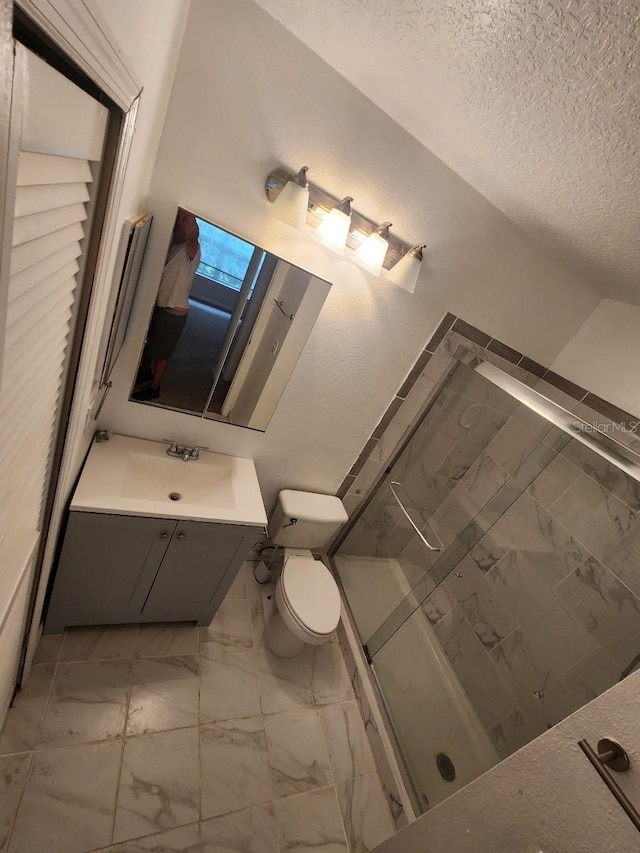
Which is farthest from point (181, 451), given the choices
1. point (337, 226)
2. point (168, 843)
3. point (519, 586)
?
point (519, 586)

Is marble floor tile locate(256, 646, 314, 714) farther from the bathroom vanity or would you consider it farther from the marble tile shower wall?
the marble tile shower wall

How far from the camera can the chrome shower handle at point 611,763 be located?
57 cm

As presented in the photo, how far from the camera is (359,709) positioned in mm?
1838

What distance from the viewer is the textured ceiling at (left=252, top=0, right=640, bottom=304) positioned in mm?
727

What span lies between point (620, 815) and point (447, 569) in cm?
149

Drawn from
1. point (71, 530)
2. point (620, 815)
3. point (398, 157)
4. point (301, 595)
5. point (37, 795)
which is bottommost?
point (37, 795)

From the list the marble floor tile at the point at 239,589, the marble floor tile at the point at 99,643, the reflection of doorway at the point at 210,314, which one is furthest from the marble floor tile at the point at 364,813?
the reflection of doorway at the point at 210,314

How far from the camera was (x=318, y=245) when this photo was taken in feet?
4.63

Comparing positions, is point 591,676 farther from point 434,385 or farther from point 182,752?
point 182,752

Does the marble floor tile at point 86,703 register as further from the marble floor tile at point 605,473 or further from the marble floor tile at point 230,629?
the marble floor tile at point 605,473

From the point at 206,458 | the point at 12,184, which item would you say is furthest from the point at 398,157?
the point at 206,458

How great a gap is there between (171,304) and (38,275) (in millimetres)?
987

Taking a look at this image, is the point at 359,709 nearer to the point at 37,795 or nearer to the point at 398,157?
the point at 37,795

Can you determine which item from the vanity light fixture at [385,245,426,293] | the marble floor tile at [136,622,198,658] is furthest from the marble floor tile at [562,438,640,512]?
the marble floor tile at [136,622,198,658]
